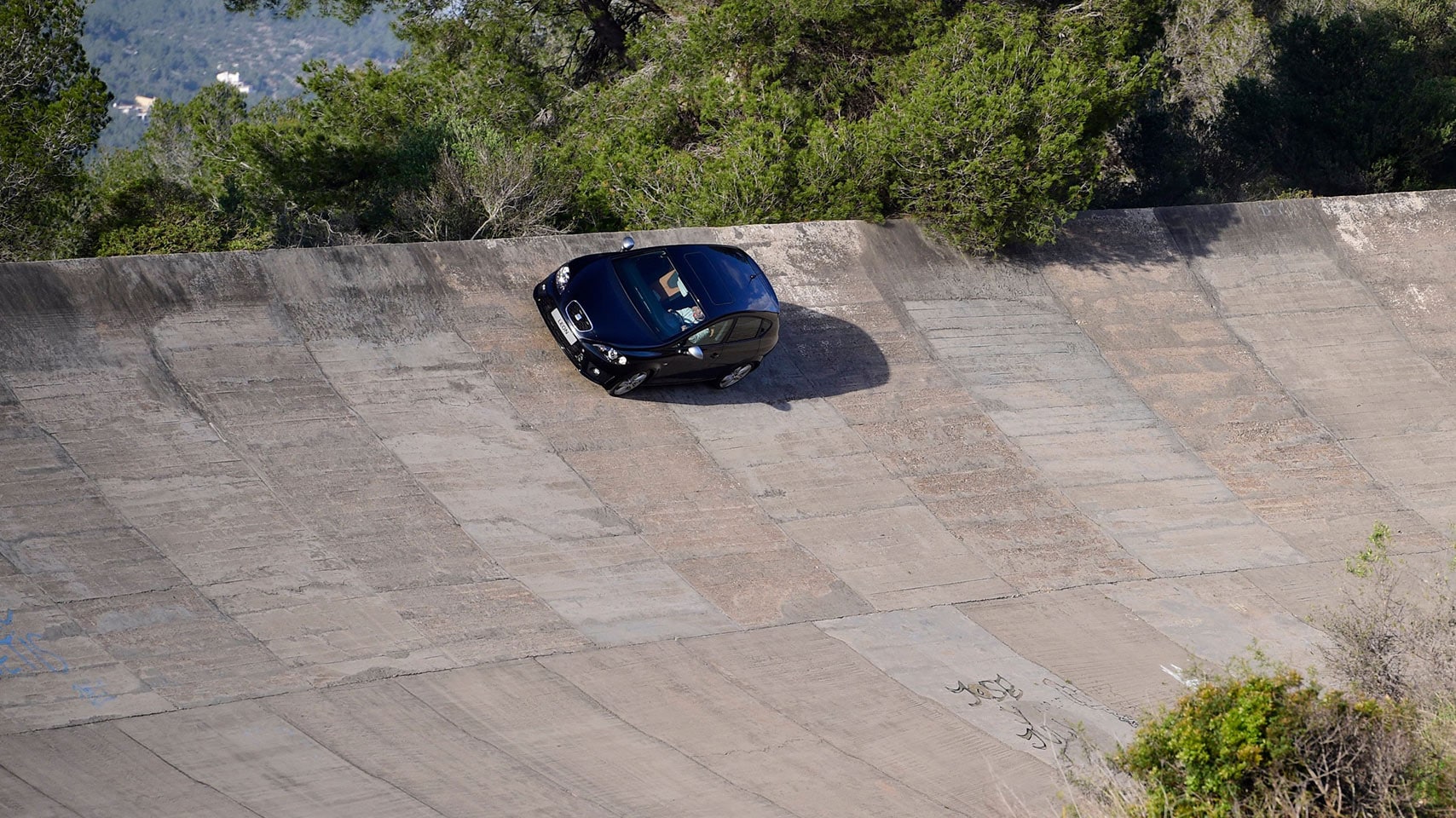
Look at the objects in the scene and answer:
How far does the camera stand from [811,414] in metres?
14.8

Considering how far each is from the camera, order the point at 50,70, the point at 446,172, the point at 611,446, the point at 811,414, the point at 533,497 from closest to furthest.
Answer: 1. the point at 533,497
2. the point at 611,446
3. the point at 811,414
4. the point at 50,70
5. the point at 446,172

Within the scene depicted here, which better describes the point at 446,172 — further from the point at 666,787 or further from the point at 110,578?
the point at 666,787

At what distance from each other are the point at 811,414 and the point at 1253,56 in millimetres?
22586

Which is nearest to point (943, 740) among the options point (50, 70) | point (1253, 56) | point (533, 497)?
point (533, 497)

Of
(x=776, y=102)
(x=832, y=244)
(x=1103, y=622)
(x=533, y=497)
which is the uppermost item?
(x=776, y=102)

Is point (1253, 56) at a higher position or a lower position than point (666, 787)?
higher

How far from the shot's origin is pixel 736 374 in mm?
14453

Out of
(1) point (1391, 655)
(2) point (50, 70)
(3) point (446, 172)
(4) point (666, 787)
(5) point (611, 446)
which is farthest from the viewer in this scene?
(3) point (446, 172)

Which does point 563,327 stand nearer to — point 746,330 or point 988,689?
point 746,330

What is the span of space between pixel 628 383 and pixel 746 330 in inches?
57.8

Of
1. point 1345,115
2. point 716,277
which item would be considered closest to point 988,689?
point 716,277

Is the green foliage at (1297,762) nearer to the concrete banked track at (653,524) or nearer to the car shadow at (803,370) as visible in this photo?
the concrete banked track at (653,524)

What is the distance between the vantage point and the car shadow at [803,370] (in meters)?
14.6

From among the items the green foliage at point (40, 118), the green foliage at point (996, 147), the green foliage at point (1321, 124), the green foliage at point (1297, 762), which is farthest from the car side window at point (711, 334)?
the green foliage at point (1321, 124)
